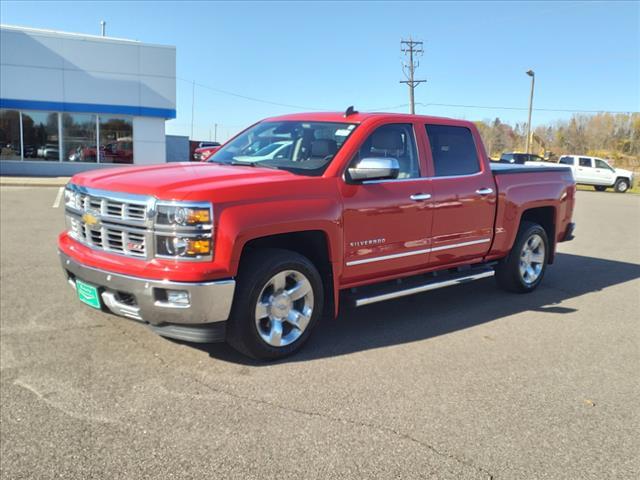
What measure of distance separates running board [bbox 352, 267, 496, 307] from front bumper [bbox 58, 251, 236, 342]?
1318 millimetres

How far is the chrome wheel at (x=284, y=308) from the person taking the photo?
425 centimetres

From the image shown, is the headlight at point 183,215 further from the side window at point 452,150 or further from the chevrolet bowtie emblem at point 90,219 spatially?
the side window at point 452,150

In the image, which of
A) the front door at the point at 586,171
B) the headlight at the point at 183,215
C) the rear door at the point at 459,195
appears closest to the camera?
the headlight at the point at 183,215

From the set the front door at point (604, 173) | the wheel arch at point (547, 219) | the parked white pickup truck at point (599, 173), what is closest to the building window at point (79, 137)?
the wheel arch at point (547, 219)

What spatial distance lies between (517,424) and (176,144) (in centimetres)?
3880

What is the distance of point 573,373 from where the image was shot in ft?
14.4

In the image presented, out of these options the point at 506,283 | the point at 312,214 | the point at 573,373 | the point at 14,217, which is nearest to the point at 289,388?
the point at 312,214

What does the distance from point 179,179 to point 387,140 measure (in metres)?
2.01

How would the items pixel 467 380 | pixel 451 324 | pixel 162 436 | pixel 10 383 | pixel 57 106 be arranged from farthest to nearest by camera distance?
pixel 57 106 → pixel 451 324 → pixel 467 380 → pixel 10 383 → pixel 162 436

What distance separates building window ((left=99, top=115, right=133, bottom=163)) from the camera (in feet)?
83.1

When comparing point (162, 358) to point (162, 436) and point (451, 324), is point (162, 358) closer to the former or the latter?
point (162, 436)

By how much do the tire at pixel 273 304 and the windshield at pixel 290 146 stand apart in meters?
0.83

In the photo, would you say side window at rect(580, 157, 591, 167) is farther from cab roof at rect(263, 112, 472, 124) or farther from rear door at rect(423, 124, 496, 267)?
cab roof at rect(263, 112, 472, 124)

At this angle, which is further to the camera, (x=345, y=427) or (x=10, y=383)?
(x=10, y=383)
